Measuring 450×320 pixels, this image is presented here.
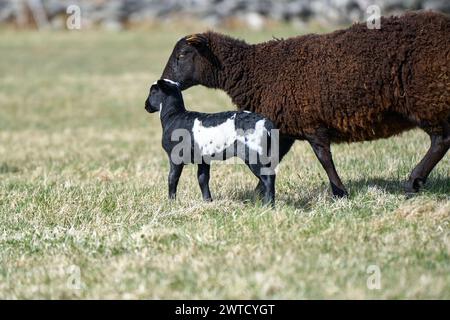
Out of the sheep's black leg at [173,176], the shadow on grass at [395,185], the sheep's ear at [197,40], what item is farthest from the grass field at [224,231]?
the sheep's ear at [197,40]

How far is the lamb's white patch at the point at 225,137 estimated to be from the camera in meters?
7.48

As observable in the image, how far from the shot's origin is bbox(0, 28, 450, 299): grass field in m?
5.73

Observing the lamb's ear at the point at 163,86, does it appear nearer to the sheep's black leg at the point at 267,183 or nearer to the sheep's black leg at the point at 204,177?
the sheep's black leg at the point at 204,177

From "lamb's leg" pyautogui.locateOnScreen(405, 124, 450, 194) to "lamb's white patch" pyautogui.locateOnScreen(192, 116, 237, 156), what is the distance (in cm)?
200

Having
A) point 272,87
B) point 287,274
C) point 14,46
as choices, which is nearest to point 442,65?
point 272,87

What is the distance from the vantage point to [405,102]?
790cm

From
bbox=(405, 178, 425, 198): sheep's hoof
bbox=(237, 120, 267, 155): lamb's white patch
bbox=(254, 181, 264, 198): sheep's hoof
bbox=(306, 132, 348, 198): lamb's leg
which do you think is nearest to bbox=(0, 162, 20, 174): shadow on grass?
bbox=(254, 181, 264, 198): sheep's hoof

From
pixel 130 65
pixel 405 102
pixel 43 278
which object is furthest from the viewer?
pixel 130 65

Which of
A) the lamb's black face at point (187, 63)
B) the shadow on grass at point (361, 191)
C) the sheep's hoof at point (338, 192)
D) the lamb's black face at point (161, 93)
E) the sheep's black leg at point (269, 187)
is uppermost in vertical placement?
the lamb's black face at point (187, 63)

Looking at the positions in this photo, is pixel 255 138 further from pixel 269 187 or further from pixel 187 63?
pixel 187 63

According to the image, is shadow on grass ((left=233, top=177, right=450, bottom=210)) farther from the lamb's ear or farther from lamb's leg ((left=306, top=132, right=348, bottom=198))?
the lamb's ear

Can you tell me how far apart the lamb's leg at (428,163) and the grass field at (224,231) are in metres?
0.16
